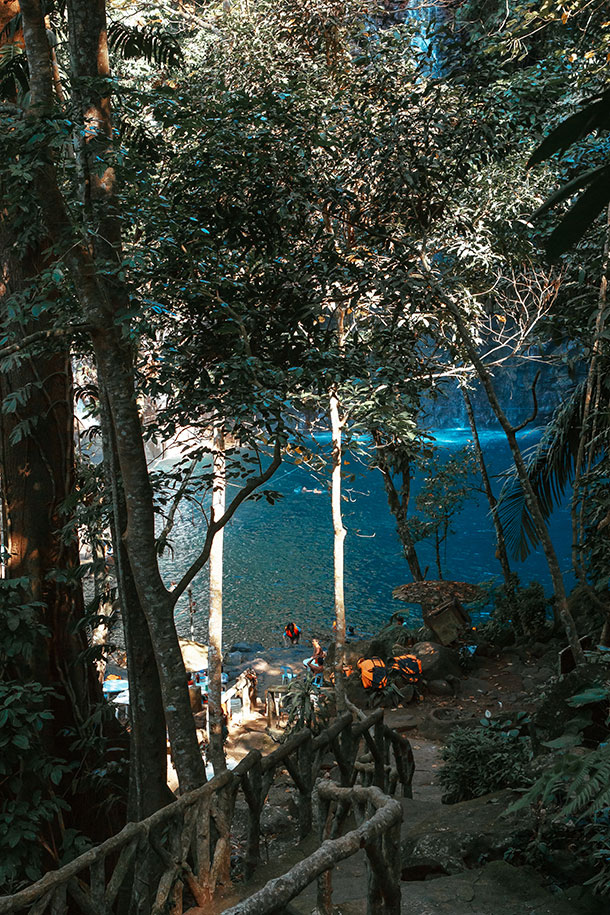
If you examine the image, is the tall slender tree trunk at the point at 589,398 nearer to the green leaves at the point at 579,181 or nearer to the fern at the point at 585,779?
the fern at the point at 585,779

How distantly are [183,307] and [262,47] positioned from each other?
162 inches

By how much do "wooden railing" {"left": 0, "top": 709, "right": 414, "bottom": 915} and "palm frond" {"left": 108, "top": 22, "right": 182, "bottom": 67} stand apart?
17.2 ft

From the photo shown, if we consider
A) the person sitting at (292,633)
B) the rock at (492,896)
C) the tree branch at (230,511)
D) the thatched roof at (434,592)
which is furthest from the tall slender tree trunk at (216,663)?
the person sitting at (292,633)

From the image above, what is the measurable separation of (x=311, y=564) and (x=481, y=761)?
1919 centimetres

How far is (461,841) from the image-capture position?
4.06 meters

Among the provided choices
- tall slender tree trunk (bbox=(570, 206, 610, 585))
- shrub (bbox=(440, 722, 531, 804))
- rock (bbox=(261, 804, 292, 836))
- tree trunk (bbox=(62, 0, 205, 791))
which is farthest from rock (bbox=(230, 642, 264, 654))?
tree trunk (bbox=(62, 0, 205, 791))

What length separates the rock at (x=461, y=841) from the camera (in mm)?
3908

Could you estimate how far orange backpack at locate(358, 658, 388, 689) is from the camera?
38.4 feet

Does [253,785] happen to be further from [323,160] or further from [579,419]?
[579,419]

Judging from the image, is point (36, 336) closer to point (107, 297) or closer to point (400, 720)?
point (107, 297)

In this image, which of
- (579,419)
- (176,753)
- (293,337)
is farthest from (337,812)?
(579,419)

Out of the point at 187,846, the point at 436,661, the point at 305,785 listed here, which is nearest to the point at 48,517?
the point at 305,785

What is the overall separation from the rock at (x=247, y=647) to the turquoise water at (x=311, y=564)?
0.41 meters

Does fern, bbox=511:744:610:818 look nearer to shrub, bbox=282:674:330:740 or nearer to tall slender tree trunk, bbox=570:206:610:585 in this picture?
tall slender tree trunk, bbox=570:206:610:585
